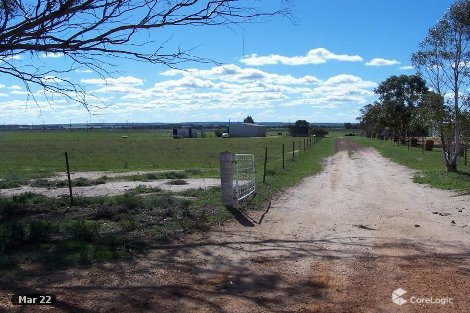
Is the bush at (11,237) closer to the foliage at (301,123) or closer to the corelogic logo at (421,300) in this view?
the corelogic logo at (421,300)

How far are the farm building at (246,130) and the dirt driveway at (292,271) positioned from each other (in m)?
121

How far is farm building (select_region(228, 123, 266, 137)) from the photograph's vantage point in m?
132

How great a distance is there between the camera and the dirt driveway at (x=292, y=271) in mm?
5215

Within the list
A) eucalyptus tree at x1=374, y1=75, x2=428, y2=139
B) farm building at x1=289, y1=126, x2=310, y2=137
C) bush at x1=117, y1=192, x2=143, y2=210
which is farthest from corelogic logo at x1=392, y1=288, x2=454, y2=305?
farm building at x1=289, y1=126, x2=310, y2=137

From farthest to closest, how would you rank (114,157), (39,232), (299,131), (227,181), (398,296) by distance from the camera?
1. (299,131)
2. (114,157)
3. (227,181)
4. (39,232)
5. (398,296)

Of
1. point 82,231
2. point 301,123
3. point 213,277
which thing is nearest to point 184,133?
point 301,123

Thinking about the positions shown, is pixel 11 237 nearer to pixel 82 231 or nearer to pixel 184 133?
pixel 82 231

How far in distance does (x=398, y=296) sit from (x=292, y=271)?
1.43 metres

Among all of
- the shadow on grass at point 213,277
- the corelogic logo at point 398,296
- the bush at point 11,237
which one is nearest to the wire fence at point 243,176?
the shadow on grass at point 213,277

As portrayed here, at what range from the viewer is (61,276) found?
6.00 meters

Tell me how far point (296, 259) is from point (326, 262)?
42cm

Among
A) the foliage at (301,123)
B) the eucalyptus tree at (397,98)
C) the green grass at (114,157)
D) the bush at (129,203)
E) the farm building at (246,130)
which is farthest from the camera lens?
the foliage at (301,123)

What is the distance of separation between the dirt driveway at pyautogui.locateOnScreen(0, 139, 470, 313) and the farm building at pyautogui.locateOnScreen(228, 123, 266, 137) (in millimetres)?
121456

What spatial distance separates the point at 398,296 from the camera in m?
5.38
